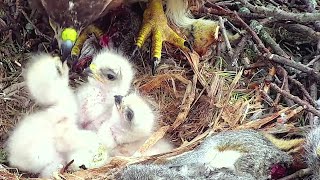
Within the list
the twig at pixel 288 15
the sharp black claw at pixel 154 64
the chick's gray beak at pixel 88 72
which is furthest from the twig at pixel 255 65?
the chick's gray beak at pixel 88 72

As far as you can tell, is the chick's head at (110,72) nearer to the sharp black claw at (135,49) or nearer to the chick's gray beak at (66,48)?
the chick's gray beak at (66,48)

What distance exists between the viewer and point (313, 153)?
287 centimetres

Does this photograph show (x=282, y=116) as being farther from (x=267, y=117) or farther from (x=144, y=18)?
(x=144, y=18)

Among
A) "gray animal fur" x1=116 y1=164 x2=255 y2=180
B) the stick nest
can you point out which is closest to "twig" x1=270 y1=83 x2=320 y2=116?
the stick nest

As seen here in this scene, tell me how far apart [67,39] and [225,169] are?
88 centimetres

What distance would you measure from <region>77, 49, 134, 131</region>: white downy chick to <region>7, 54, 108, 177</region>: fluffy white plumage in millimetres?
56

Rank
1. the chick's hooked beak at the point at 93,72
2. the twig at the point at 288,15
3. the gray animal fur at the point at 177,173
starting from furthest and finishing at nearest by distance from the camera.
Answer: the twig at the point at 288,15 → the chick's hooked beak at the point at 93,72 → the gray animal fur at the point at 177,173

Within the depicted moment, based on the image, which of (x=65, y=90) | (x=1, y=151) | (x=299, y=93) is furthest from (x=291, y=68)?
(x=1, y=151)

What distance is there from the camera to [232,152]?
295 cm

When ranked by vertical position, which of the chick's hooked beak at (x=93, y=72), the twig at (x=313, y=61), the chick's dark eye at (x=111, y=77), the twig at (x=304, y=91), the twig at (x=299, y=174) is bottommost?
the twig at (x=299, y=174)

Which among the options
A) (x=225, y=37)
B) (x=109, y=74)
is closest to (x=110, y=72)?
(x=109, y=74)

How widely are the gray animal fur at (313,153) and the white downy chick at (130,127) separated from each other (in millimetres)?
596

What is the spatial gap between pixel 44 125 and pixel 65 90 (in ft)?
0.63

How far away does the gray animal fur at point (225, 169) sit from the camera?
2.70 meters
